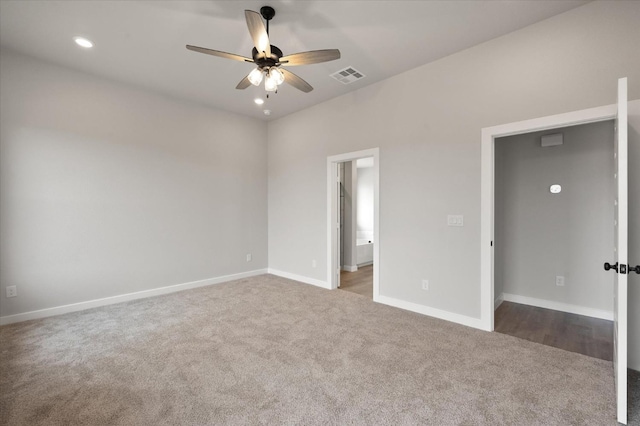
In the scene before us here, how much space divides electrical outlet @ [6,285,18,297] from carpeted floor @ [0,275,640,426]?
381mm

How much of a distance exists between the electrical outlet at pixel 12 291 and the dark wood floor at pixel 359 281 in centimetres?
414

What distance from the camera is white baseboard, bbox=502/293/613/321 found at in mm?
3342

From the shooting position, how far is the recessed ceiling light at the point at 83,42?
2.87 m

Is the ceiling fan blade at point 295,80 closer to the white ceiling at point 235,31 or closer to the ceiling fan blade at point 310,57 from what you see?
the ceiling fan blade at point 310,57

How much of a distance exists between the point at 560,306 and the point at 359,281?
9.27 feet

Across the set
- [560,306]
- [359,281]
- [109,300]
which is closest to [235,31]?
[109,300]

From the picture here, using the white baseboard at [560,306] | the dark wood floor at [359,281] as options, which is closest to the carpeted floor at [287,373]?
the dark wood floor at [359,281]

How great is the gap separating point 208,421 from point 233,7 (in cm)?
316

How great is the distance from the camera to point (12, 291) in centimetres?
317

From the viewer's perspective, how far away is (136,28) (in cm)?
271

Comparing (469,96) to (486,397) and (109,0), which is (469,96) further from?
(109,0)

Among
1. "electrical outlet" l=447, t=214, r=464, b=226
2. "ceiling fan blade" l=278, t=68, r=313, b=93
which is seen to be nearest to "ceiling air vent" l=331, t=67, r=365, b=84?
"ceiling fan blade" l=278, t=68, r=313, b=93

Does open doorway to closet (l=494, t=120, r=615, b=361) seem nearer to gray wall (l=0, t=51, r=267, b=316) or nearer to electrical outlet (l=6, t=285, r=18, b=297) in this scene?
gray wall (l=0, t=51, r=267, b=316)

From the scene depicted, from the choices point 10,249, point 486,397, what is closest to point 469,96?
point 486,397
